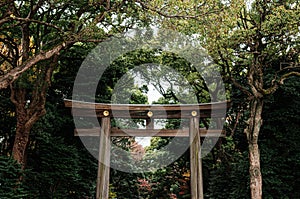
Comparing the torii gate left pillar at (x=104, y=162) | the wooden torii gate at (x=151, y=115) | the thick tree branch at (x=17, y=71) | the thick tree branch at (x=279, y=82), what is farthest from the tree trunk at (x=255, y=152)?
the thick tree branch at (x=17, y=71)

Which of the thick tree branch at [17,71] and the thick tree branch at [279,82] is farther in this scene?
the thick tree branch at [279,82]

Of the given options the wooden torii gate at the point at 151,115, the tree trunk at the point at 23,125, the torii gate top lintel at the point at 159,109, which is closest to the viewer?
the wooden torii gate at the point at 151,115

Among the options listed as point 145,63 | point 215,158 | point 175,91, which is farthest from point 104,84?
point 215,158

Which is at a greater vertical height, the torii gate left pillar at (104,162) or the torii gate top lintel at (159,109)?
the torii gate top lintel at (159,109)

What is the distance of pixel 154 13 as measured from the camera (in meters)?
7.13

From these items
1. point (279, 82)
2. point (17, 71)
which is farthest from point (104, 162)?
point (279, 82)

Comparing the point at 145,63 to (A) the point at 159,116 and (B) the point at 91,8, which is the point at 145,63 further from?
(A) the point at 159,116

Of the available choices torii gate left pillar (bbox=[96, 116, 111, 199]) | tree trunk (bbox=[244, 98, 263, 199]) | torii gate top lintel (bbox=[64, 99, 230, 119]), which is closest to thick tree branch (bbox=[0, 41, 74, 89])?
torii gate top lintel (bbox=[64, 99, 230, 119])

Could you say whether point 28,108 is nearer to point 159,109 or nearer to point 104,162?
point 104,162

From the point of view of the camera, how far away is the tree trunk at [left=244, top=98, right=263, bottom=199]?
28.6 ft

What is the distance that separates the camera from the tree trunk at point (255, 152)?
343 inches

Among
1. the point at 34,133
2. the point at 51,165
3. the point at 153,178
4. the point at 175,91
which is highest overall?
the point at 175,91

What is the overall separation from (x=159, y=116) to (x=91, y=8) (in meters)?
3.89

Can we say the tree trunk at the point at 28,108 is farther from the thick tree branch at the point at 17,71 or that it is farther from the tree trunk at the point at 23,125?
the thick tree branch at the point at 17,71
